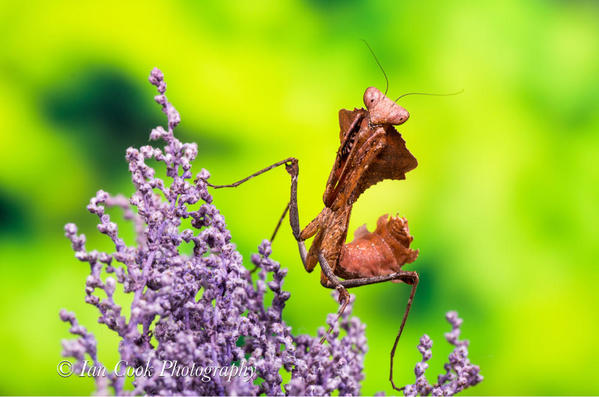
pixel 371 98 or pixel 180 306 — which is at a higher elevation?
pixel 371 98

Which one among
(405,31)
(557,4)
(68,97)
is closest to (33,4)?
(68,97)

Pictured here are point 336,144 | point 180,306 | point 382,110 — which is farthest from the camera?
point 336,144

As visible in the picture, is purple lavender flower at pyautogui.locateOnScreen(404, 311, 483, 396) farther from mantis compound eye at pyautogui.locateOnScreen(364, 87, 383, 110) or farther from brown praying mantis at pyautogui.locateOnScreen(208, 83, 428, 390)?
mantis compound eye at pyautogui.locateOnScreen(364, 87, 383, 110)

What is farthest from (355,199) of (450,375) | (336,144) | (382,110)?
(336,144)

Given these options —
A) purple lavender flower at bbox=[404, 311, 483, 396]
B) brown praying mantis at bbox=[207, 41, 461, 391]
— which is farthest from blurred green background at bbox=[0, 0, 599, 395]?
purple lavender flower at bbox=[404, 311, 483, 396]

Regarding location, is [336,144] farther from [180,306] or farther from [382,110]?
[180,306]

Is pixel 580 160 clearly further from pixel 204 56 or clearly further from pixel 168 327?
pixel 168 327
